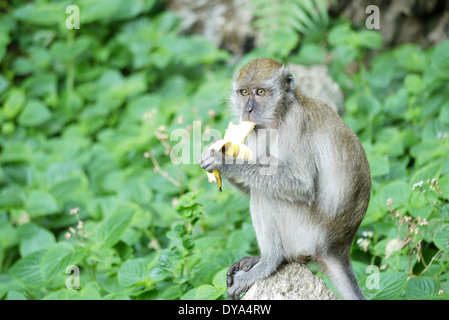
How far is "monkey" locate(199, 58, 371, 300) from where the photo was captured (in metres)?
4.99

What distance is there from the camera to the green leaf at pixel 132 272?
5801 millimetres

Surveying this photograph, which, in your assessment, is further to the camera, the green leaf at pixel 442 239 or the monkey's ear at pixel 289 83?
the green leaf at pixel 442 239

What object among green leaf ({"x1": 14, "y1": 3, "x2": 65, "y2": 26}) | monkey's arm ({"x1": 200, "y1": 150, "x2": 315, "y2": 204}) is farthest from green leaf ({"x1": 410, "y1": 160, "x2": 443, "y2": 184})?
green leaf ({"x1": 14, "y1": 3, "x2": 65, "y2": 26})

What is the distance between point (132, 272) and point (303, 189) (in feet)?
6.13

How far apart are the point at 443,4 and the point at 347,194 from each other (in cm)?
559

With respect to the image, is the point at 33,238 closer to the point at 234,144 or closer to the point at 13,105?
the point at 13,105

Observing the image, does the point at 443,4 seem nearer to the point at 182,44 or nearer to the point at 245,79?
the point at 182,44

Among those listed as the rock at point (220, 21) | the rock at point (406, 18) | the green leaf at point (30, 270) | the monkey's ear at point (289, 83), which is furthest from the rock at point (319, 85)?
the green leaf at point (30, 270)

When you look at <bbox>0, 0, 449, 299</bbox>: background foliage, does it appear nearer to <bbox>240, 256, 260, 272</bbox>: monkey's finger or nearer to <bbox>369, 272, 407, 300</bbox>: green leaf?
<bbox>369, 272, 407, 300</bbox>: green leaf

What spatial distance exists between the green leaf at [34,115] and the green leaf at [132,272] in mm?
4263

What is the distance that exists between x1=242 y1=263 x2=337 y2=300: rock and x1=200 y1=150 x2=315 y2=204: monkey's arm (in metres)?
0.57

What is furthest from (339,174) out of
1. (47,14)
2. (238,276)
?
(47,14)

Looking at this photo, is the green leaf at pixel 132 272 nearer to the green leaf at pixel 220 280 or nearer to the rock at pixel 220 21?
the green leaf at pixel 220 280

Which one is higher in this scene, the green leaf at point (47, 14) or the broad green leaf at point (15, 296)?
the green leaf at point (47, 14)
